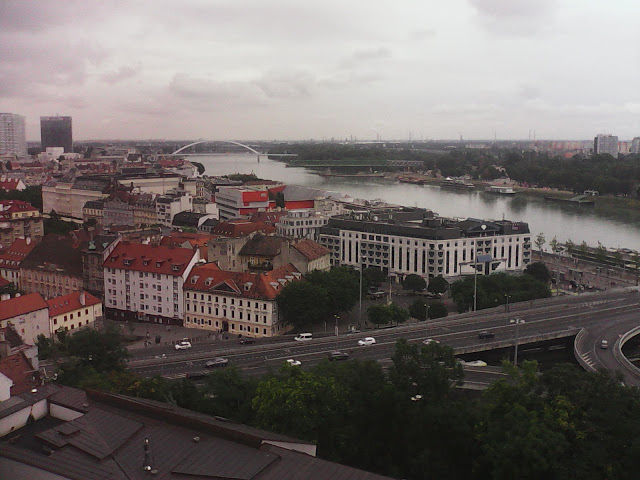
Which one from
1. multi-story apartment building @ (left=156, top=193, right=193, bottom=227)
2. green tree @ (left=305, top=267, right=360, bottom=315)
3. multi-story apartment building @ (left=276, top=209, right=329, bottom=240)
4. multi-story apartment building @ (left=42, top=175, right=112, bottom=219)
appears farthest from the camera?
multi-story apartment building @ (left=42, top=175, right=112, bottom=219)

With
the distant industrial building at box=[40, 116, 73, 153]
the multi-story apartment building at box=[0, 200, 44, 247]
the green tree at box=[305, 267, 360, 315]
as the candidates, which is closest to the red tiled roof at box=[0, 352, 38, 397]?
the green tree at box=[305, 267, 360, 315]

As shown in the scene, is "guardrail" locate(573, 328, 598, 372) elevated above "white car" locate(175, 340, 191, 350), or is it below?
above

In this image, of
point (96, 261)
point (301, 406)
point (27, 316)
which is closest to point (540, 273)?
point (96, 261)

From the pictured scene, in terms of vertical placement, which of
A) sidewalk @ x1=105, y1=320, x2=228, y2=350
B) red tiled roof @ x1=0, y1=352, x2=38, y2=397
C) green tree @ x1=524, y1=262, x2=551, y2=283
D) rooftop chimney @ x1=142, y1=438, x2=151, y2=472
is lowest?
sidewalk @ x1=105, y1=320, x2=228, y2=350

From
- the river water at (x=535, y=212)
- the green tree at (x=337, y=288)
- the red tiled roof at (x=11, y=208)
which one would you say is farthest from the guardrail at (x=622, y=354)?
the red tiled roof at (x=11, y=208)

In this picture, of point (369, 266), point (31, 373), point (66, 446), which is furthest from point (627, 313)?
point (66, 446)

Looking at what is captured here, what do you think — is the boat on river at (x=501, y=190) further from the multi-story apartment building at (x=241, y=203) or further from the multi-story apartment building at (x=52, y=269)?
the multi-story apartment building at (x=52, y=269)

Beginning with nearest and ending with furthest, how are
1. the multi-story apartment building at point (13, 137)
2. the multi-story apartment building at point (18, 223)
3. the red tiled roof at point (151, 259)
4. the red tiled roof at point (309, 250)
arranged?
1. the red tiled roof at point (151, 259)
2. the red tiled roof at point (309, 250)
3. the multi-story apartment building at point (18, 223)
4. the multi-story apartment building at point (13, 137)

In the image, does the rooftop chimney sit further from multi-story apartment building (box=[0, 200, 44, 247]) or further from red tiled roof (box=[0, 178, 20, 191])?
red tiled roof (box=[0, 178, 20, 191])
